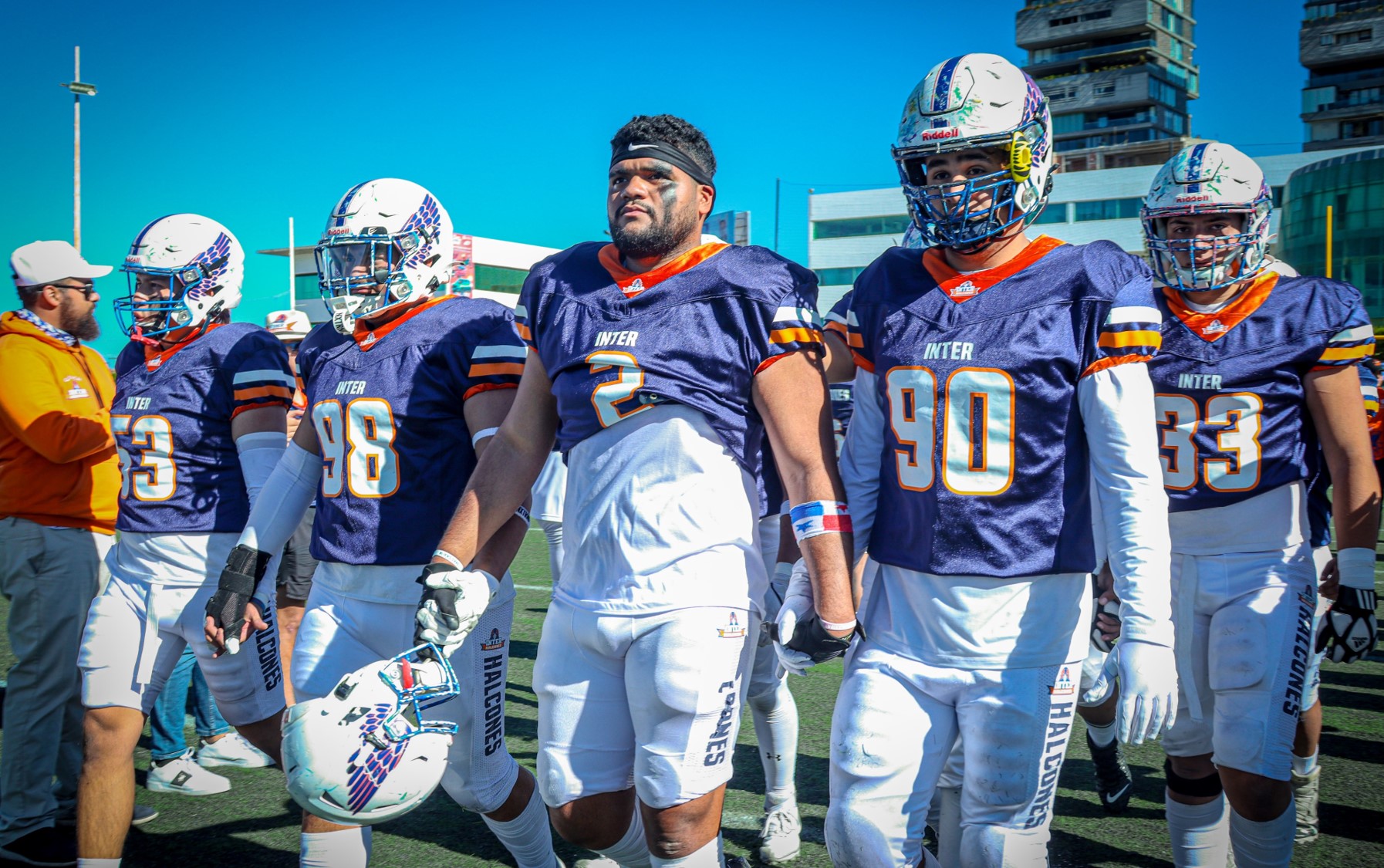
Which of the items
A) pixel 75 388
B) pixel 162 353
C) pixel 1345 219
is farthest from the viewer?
pixel 1345 219

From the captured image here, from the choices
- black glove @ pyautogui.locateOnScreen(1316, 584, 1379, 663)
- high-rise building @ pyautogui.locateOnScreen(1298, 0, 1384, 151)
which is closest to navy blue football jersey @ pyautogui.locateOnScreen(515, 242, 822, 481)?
black glove @ pyautogui.locateOnScreen(1316, 584, 1379, 663)

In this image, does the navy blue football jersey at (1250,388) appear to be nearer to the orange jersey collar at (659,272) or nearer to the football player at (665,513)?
the football player at (665,513)

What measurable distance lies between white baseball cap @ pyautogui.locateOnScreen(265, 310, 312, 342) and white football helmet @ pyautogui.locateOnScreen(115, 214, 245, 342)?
15.7 feet

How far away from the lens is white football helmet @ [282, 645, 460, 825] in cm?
257

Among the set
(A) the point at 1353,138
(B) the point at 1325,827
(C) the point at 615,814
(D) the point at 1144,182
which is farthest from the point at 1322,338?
→ (A) the point at 1353,138

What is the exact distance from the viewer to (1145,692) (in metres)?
2.43

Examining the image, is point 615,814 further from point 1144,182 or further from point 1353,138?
point 1353,138

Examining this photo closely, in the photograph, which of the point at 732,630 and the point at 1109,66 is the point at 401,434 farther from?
the point at 1109,66

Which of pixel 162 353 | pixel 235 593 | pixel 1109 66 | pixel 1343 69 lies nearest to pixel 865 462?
pixel 235 593

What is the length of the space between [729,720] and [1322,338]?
2251 mm

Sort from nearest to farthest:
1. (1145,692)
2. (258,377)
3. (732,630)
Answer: (1145,692), (732,630), (258,377)

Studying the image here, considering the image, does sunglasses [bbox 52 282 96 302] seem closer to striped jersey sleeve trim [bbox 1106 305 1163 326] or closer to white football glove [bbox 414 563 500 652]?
white football glove [bbox 414 563 500 652]

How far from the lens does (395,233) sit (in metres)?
3.60

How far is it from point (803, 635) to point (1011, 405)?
0.75m
